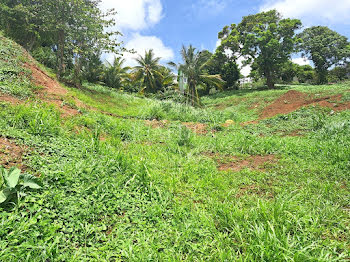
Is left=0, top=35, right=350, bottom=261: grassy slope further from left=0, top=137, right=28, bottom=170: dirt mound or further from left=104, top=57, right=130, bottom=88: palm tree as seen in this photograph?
left=104, top=57, right=130, bottom=88: palm tree

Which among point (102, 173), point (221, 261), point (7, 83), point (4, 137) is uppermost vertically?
point (7, 83)

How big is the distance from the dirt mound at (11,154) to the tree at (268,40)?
2601 centimetres

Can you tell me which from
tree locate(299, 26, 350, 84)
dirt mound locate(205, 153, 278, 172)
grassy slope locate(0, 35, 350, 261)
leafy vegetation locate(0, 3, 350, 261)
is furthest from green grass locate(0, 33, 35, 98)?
tree locate(299, 26, 350, 84)

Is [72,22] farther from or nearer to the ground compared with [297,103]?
farther from the ground

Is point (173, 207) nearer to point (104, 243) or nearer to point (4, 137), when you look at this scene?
point (104, 243)

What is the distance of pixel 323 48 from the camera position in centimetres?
2972

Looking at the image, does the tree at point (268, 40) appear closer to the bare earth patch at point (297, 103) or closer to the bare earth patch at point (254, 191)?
the bare earth patch at point (297, 103)

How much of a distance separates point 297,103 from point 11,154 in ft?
46.9

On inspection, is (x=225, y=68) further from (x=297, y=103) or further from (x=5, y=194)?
(x=5, y=194)

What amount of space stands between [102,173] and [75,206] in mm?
664

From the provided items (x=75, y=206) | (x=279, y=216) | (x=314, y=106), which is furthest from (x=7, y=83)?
(x=314, y=106)

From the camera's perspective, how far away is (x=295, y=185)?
3059 millimetres

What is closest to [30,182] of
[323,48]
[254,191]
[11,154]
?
[11,154]

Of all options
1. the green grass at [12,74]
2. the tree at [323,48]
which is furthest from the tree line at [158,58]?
the green grass at [12,74]
